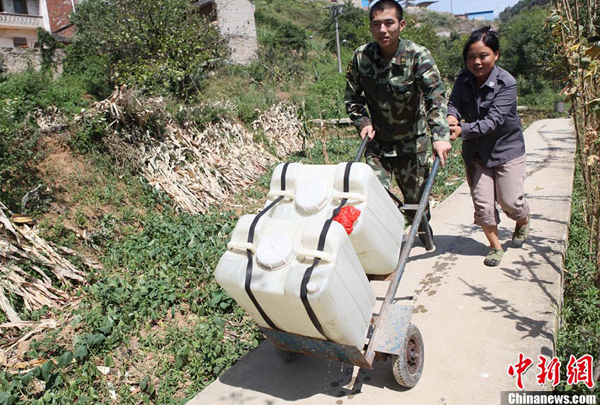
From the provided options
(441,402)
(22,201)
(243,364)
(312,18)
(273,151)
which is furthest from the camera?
(312,18)

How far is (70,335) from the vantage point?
362cm

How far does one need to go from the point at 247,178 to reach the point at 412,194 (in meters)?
5.20

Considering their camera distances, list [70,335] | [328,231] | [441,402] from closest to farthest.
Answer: [328,231] → [441,402] → [70,335]

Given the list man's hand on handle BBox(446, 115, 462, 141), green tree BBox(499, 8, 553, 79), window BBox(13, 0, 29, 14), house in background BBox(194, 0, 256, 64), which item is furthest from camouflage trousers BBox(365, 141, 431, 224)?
window BBox(13, 0, 29, 14)

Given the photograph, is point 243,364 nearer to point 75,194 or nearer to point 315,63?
point 75,194

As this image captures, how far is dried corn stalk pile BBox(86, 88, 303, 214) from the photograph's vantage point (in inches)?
277

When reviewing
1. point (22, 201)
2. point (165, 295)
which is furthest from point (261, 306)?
point (22, 201)

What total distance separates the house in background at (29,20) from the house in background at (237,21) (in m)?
10.7

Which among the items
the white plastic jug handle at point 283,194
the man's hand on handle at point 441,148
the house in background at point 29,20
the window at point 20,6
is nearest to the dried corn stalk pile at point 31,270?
the white plastic jug handle at point 283,194

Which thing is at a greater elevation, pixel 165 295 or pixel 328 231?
pixel 328 231

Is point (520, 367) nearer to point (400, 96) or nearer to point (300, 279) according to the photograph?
point (300, 279)

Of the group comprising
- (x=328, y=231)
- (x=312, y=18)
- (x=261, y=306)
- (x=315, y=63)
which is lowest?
(x=261, y=306)

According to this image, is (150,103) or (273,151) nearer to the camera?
(150,103)

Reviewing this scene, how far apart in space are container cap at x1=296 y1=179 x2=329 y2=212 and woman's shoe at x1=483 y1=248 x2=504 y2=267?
6.74ft
